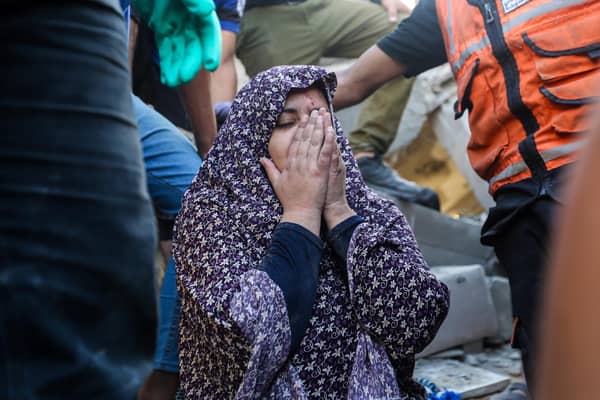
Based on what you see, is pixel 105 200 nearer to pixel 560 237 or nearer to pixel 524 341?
pixel 560 237

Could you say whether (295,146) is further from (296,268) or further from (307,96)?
(296,268)

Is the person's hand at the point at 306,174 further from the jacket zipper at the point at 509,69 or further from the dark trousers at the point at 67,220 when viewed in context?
the dark trousers at the point at 67,220

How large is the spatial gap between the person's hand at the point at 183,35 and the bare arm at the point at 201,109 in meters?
0.08

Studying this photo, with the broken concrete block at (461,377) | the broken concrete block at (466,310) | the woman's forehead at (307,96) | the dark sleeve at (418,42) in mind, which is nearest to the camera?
the woman's forehead at (307,96)

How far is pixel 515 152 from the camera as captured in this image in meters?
2.21

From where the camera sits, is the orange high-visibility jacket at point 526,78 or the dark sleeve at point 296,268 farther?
the orange high-visibility jacket at point 526,78

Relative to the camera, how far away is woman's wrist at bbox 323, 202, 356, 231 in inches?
83.7

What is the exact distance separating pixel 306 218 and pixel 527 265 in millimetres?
688

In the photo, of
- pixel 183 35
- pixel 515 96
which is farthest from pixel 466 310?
pixel 183 35

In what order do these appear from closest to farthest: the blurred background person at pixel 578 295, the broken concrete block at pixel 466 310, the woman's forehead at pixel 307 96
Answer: the blurred background person at pixel 578 295 < the woman's forehead at pixel 307 96 < the broken concrete block at pixel 466 310

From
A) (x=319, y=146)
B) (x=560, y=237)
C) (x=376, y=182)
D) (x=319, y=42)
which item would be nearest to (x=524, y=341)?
(x=319, y=146)

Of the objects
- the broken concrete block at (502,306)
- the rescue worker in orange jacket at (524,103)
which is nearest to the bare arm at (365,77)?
the rescue worker in orange jacket at (524,103)

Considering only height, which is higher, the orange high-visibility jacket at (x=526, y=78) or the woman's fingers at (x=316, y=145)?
the orange high-visibility jacket at (x=526, y=78)

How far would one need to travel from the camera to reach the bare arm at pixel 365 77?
274cm
